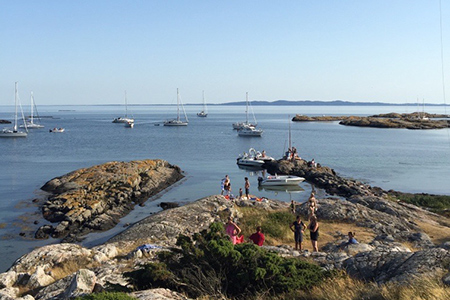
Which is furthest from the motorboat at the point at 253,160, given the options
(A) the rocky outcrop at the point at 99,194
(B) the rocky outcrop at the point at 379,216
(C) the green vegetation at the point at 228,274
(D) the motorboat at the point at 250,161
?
(C) the green vegetation at the point at 228,274

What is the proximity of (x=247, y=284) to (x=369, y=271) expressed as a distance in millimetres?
2843

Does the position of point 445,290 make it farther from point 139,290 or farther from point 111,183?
point 111,183

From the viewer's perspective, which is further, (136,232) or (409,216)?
(409,216)

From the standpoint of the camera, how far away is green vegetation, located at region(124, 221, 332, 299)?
834cm

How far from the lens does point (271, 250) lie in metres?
12.7

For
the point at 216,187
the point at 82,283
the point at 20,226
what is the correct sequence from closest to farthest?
the point at 82,283 < the point at 20,226 < the point at 216,187

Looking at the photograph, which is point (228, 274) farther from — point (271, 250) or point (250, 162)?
point (250, 162)

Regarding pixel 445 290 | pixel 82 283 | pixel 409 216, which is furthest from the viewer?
pixel 409 216

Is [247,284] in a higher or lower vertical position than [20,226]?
higher

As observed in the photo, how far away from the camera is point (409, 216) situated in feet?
71.5

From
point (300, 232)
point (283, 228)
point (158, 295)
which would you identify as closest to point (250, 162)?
point (283, 228)

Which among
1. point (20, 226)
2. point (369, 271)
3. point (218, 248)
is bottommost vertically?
point (20, 226)

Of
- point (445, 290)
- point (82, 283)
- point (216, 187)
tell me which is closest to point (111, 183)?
point (216, 187)

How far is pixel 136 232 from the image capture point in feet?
54.7
